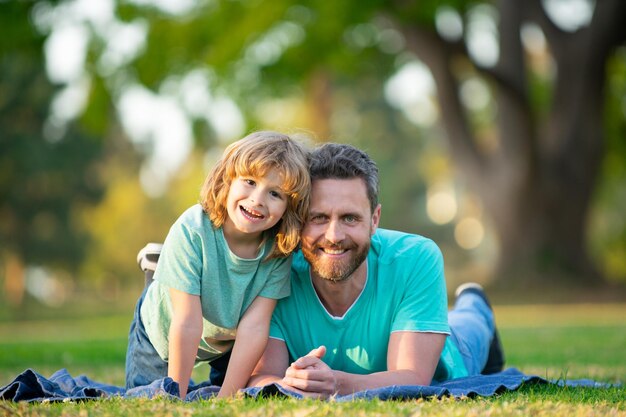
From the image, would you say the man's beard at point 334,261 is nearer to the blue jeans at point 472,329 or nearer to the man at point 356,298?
the man at point 356,298

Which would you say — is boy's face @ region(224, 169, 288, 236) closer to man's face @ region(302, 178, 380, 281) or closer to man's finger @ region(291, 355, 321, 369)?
man's face @ region(302, 178, 380, 281)

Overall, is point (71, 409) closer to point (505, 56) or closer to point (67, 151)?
point (505, 56)

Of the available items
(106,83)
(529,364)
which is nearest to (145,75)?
(106,83)

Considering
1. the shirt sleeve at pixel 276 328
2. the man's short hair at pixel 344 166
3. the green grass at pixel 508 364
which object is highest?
the man's short hair at pixel 344 166

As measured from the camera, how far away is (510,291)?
1861 centimetres

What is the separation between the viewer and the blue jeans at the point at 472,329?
535 centimetres

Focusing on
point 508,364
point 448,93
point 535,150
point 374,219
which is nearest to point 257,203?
point 374,219

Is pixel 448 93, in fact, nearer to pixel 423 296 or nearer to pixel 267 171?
pixel 423 296

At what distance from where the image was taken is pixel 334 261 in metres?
4.21

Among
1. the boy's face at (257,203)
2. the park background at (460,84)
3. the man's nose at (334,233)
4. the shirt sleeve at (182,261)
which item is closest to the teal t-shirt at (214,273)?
the shirt sleeve at (182,261)

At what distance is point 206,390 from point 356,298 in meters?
0.92

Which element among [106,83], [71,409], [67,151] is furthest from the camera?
[67,151]

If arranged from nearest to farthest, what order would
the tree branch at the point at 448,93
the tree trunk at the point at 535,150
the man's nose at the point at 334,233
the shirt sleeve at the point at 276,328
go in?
the man's nose at the point at 334,233, the shirt sleeve at the point at 276,328, the tree trunk at the point at 535,150, the tree branch at the point at 448,93

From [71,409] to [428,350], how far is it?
175 centimetres
